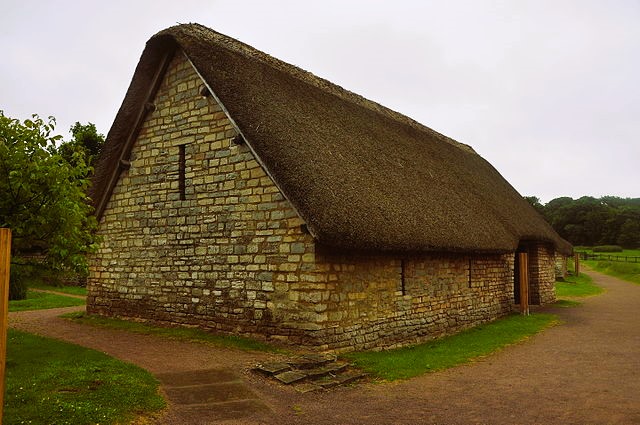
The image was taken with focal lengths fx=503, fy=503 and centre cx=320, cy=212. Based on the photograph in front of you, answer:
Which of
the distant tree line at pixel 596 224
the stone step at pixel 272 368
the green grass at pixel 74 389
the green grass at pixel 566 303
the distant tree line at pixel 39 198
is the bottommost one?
the green grass at pixel 566 303

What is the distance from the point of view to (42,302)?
17.0m

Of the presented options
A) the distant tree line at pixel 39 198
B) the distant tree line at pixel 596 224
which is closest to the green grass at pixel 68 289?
the distant tree line at pixel 39 198

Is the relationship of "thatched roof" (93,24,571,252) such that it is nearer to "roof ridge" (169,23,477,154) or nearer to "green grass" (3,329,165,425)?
"roof ridge" (169,23,477,154)

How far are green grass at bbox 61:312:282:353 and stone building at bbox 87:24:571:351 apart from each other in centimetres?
23

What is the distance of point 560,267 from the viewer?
34.8m

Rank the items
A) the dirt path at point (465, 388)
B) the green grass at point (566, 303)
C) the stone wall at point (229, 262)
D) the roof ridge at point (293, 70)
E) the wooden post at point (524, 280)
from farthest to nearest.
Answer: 1. the green grass at point (566, 303)
2. the wooden post at point (524, 280)
3. the roof ridge at point (293, 70)
4. the stone wall at point (229, 262)
5. the dirt path at point (465, 388)

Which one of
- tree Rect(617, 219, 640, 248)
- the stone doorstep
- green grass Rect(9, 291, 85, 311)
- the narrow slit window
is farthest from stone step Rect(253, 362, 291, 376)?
tree Rect(617, 219, 640, 248)

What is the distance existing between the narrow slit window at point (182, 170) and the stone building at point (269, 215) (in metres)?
0.03

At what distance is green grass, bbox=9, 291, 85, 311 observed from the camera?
15814 mm

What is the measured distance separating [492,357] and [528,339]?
2695 mm

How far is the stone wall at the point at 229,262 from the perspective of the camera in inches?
374

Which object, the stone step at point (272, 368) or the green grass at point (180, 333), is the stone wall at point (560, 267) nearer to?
the green grass at point (180, 333)

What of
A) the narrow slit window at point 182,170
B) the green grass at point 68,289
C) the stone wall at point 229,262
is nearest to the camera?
the stone wall at point 229,262

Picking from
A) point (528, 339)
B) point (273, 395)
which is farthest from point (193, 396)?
point (528, 339)
